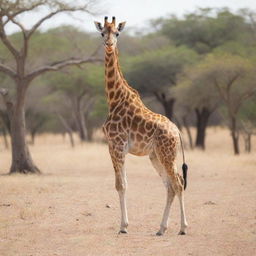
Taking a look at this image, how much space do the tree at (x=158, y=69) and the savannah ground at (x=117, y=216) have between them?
12.7 meters

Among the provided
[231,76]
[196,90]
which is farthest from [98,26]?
[196,90]

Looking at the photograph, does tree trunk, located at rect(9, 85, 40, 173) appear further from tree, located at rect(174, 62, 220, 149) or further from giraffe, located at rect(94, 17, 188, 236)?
tree, located at rect(174, 62, 220, 149)

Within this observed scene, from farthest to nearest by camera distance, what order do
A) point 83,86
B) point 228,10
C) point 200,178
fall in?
1. point 83,86
2. point 228,10
3. point 200,178

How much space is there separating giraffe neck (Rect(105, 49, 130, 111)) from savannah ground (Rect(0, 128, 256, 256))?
5.77ft

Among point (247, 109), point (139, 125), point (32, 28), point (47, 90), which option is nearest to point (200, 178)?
point (32, 28)

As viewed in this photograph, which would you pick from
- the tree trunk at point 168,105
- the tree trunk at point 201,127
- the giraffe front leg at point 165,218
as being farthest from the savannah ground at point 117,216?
the tree trunk at point 168,105

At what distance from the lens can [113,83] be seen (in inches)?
332

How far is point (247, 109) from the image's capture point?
27.6 m

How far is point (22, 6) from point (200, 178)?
642 cm

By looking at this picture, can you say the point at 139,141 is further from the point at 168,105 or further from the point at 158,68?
the point at 168,105

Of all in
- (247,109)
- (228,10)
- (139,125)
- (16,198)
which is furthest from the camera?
(228,10)

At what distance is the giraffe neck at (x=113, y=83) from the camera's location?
830 cm

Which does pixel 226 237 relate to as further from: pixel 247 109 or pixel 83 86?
pixel 83 86

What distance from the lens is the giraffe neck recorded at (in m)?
8.30
